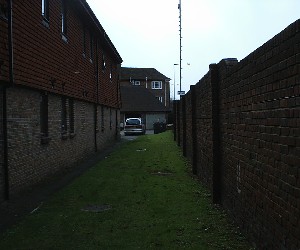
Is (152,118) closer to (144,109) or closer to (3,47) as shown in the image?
(144,109)

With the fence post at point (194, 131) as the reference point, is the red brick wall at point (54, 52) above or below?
above

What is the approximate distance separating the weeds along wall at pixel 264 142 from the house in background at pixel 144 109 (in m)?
50.0

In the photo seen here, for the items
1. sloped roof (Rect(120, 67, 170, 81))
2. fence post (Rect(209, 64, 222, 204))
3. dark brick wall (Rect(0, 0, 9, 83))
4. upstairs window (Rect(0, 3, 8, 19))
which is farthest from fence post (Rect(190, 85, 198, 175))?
sloped roof (Rect(120, 67, 170, 81))

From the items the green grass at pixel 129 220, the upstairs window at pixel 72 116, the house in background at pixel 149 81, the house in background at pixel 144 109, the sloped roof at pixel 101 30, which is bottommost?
the green grass at pixel 129 220

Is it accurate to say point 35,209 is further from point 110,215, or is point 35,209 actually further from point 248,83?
point 248,83

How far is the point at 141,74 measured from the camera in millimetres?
78875

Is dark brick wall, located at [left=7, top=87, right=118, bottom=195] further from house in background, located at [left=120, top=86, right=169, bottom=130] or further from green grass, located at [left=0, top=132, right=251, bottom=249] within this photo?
house in background, located at [left=120, top=86, right=169, bottom=130]

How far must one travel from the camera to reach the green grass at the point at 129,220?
545 cm

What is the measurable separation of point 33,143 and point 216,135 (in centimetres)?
511

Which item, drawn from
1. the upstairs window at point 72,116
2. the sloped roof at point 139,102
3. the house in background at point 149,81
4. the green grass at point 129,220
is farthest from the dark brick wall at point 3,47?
A: the house in background at point 149,81

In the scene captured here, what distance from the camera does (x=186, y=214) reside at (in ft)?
22.9

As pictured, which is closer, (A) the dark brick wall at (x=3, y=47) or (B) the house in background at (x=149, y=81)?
(A) the dark brick wall at (x=3, y=47)

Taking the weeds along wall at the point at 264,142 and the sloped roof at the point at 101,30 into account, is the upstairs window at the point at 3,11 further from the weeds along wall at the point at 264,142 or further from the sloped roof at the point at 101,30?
the sloped roof at the point at 101,30

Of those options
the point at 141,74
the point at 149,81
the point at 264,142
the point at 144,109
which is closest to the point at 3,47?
the point at 264,142
